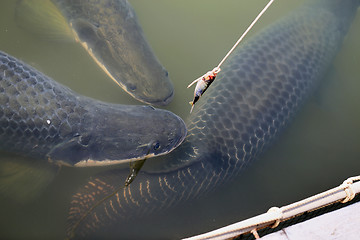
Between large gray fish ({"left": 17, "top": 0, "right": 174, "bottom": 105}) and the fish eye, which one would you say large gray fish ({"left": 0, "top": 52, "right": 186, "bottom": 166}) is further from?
large gray fish ({"left": 17, "top": 0, "right": 174, "bottom": 105})

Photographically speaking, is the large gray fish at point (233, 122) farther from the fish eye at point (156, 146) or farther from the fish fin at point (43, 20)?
the fish fin at point (43, 20)

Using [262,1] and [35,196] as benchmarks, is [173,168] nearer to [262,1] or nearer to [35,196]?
[35,196]

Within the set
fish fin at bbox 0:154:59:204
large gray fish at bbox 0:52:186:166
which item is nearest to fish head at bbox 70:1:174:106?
large gray fish at bbox 0:52:186:166

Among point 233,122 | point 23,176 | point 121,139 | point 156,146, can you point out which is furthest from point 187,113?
point 23,176

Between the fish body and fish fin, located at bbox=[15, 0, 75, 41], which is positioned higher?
fish fin, located at bbox=[15, 0, 75, 41]

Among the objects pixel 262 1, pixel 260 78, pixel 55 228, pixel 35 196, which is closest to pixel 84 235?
pixel 55 228

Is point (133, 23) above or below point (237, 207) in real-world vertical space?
above

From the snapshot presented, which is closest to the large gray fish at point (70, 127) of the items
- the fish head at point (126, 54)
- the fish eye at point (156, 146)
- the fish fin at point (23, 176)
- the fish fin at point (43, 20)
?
the fish eye at point (156, 146)
